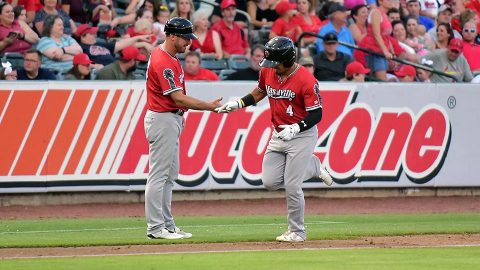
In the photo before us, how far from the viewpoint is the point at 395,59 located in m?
21.8

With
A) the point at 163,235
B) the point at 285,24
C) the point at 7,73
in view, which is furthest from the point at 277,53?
the point at 285,24

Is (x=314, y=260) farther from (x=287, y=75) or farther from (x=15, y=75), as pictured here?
(x=15, y=75)

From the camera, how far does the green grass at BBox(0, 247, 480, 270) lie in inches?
422

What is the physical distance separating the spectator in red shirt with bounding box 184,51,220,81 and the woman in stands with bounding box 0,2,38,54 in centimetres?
238

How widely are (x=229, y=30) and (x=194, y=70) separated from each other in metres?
2.29

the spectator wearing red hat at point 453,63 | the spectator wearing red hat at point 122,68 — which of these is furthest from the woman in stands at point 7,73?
the spectator wearing red hat at point 453,63

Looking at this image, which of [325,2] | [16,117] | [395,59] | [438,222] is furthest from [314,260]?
[325,2]

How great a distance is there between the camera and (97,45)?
1978 centimetres

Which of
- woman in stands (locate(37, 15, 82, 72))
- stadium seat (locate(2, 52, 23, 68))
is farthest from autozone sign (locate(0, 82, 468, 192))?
woman in stands (locate(37, 15, 82, 72))

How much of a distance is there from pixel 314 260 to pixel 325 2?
12.8 m

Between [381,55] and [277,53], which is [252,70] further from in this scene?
[277,53]

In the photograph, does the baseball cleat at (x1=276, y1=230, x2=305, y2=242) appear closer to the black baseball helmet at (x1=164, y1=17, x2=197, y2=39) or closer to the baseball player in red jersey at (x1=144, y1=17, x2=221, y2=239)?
the baseball player in red jersey at (x1=144, y1=17, x2=221, y2=239)

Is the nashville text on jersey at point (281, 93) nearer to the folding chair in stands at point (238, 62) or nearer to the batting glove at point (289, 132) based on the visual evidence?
the batting glove at point (289, 132)

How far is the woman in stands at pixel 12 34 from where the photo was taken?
1859 centimetres
